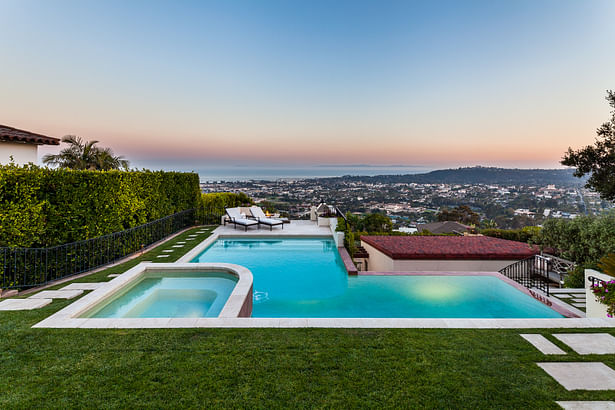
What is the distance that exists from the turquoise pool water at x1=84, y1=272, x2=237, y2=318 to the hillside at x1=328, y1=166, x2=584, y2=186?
103 feet

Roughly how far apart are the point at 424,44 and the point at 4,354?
20.0 metres

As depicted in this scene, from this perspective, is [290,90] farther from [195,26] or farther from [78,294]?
[78,294]

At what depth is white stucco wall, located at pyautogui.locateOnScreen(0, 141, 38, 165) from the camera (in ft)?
32.3

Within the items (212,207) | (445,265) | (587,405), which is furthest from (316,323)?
(212,207)

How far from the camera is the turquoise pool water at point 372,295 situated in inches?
233

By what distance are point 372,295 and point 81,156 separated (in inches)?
981

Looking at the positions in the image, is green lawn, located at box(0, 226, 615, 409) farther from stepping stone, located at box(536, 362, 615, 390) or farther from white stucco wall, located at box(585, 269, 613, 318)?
white stucco wall, located at box(585, 269, 613, 318)

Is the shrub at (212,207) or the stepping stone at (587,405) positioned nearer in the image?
the stepping stone at (587,405)

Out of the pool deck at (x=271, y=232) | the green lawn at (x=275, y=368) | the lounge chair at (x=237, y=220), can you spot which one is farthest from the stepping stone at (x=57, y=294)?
the lounge chair at (x=237, y=220)

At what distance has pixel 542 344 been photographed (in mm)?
3430

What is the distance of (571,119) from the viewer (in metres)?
17.7

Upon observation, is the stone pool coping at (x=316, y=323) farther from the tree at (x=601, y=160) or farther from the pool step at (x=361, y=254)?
the pool step at (x=361, y=254)

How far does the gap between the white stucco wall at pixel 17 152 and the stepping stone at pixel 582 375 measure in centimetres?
1473

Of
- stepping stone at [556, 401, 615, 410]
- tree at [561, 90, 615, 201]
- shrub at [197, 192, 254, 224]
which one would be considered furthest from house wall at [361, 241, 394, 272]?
shrub at [197, 192, 254, 224]
